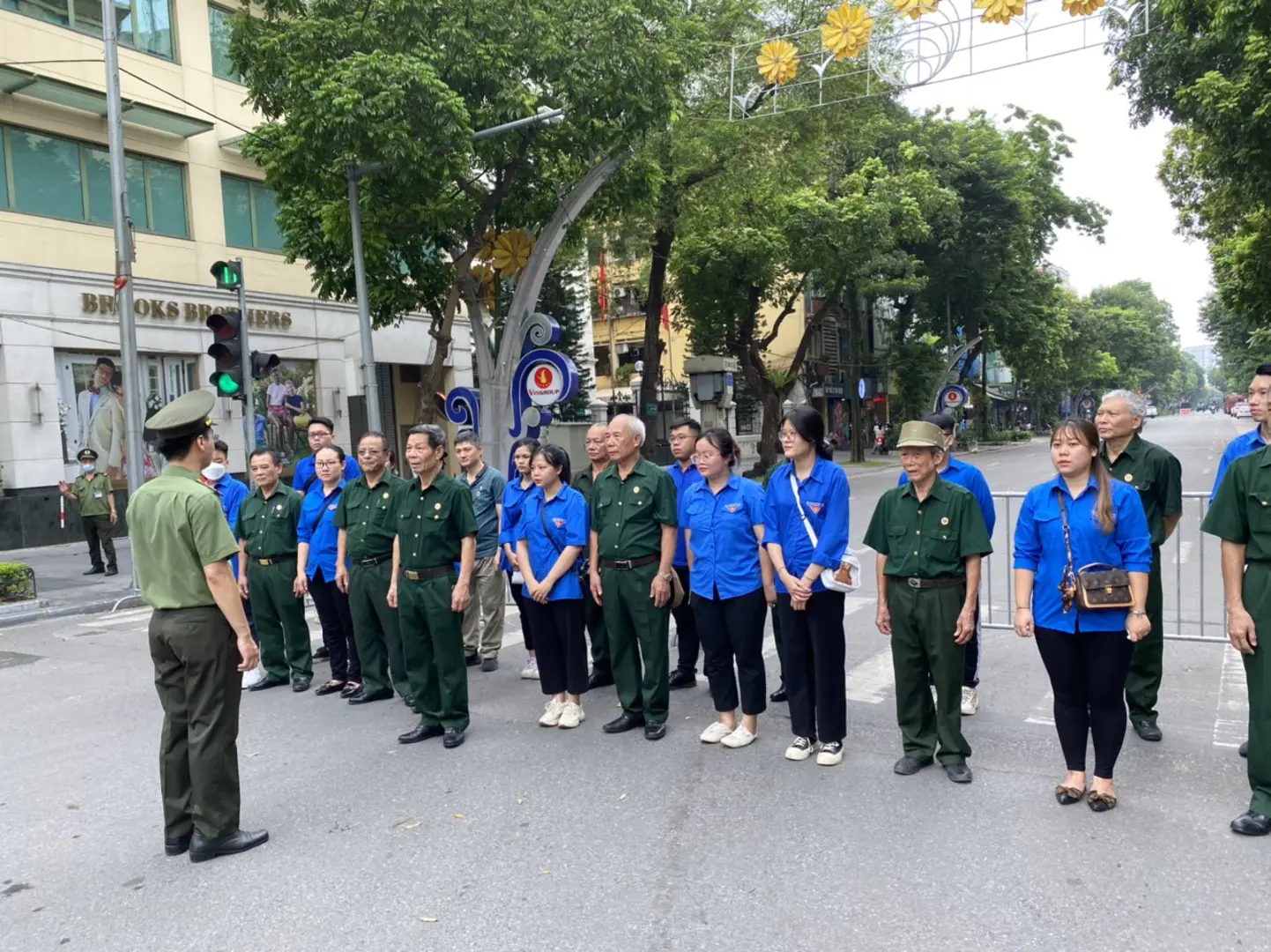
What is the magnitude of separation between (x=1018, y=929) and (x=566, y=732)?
116 inches

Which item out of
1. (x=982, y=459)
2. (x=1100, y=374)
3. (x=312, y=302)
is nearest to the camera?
(x=312, y=302)

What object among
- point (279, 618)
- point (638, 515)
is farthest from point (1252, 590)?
point (279, 618)

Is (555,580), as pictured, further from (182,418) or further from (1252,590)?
(1252,590)

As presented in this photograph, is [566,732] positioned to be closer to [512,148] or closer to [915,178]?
[512,148]

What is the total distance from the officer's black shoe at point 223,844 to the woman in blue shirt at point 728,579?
7.82 ft

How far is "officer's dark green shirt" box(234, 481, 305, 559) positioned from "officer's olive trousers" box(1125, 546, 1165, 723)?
217 inches

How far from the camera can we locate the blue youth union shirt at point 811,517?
4883 millimetres

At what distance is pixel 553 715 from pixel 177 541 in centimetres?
260

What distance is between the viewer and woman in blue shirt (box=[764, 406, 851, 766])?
4.91 metres

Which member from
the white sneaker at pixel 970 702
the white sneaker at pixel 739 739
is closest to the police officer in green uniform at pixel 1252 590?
the white sneaker at pixel 970 702

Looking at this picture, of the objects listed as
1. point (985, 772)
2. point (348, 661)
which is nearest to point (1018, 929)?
point (985, 772)

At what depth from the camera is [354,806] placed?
182 inches

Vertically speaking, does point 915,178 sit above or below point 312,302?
above

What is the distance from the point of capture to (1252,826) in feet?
→ 12.8
